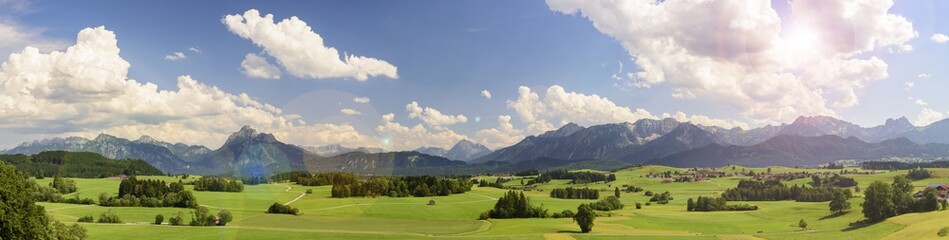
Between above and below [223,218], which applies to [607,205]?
below

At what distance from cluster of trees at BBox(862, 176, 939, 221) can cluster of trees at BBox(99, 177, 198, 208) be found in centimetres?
16996

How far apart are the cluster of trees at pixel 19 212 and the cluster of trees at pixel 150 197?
97.7 meters

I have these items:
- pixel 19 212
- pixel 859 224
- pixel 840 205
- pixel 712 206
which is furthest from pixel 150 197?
pixel 840 205

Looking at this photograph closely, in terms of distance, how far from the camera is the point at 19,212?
65688 mm

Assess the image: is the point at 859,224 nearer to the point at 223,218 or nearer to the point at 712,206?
the point at 712,206

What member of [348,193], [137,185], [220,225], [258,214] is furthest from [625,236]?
[137,185]

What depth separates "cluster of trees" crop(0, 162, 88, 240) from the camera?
63.7m

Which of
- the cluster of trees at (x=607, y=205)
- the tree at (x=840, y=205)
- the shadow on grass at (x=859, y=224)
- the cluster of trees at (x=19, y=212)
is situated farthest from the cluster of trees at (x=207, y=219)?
the tree at (x=840, y=205)

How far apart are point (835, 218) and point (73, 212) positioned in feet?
608

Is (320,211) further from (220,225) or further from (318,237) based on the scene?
(318,237)

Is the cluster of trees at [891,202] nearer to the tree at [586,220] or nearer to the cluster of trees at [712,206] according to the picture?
the tree at [586,220]

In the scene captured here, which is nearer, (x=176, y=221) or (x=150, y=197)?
(x=176, y=221)

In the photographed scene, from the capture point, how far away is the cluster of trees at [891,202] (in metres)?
107

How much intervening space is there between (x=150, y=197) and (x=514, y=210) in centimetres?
11286
